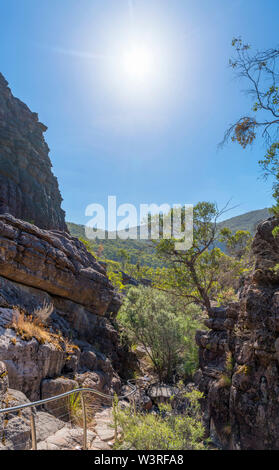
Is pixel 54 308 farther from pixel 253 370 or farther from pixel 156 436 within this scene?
pixel 156 436

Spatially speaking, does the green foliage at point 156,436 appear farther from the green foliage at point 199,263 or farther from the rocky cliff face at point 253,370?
the green foliage at point 199,263

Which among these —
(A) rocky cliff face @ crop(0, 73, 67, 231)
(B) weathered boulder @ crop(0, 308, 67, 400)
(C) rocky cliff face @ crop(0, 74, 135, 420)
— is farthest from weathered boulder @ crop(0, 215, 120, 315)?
(A) rocky cliff face @ crop(0, 73, 67, 231)

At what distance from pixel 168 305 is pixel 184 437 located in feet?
44.5

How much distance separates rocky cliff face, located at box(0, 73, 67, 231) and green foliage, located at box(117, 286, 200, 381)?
12.9 meters

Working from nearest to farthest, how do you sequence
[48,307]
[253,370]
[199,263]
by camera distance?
[253,370] < [48,307] < [199,263]

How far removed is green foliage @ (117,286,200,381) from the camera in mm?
16484

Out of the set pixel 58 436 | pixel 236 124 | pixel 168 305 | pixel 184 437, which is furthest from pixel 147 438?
pixel 168 305

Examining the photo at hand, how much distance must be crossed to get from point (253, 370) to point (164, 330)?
9.69 meters

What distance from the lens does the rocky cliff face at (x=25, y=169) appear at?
74.8 feet

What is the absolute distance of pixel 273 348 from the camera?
683cm

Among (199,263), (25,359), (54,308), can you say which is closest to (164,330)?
(199,263)

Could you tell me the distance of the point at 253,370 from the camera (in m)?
7.26

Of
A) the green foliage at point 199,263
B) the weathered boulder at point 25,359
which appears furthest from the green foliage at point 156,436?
the green foliage at point 199,263

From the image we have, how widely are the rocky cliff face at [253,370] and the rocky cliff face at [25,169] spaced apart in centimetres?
1854
